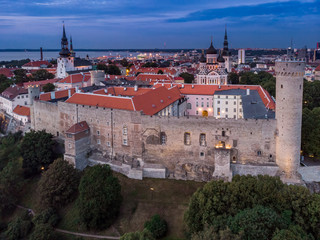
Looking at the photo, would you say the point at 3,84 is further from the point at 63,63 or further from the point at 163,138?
the point at 163,138

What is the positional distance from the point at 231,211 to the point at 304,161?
1528 cm

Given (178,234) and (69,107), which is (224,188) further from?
(69,107)

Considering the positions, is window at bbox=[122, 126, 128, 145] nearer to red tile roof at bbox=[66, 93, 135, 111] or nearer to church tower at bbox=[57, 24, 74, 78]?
red tile roof at bbox=[66, 93, 135, 111]

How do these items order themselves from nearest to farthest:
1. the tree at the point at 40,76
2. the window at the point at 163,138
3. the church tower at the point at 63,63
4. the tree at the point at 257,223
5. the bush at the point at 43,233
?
the tree at the point at 257,223 < the bush at the point at 43,233 < the window at the point at 163,138 < the tree at the point at 40,76 < the church tower at the point at 63,63

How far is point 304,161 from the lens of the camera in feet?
117

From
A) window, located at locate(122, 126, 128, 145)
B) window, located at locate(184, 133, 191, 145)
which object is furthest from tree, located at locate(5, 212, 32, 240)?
window, located at locate(184, 133, 191, 145)

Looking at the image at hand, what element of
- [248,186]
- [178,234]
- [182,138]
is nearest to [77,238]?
[178,234]

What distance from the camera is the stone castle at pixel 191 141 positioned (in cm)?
3212

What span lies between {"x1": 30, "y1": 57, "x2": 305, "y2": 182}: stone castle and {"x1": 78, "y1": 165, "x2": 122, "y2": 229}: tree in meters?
4.47

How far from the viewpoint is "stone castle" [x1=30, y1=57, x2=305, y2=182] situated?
32.1 meters

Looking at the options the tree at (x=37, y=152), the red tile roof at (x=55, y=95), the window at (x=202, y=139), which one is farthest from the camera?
the red tile roof at (x=55, y=95)

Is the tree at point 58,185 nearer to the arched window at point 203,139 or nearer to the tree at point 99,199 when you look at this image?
the tree at point 99,199

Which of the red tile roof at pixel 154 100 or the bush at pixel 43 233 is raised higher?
the red tile roof at pixel 154 100

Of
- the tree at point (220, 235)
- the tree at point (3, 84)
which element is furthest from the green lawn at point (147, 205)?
the tree at point (3, 84)
